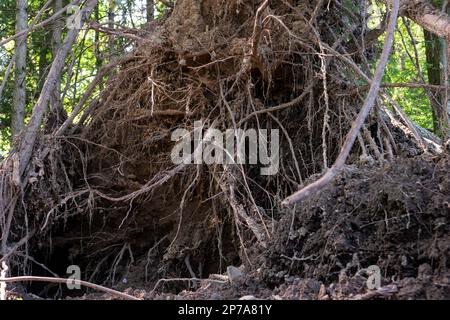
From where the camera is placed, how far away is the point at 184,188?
455 centimetres

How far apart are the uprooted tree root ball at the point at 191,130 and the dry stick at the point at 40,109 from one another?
7 centimetres

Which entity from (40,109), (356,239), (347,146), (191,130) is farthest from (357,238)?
(40,109)

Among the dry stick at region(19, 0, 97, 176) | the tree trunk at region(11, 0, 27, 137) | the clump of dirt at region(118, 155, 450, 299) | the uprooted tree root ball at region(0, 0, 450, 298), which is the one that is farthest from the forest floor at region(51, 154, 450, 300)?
the tree trunk at region(11, 0, 27, 137)

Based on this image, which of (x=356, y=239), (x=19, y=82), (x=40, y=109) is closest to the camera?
(x=356, y=239)

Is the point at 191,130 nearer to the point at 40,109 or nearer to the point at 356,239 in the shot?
the point at 40,109

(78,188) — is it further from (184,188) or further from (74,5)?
(74,5)

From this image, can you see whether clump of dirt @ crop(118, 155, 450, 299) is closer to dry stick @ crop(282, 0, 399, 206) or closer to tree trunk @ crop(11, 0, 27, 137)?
dry stick @ crop(282, 0, 399, 206)

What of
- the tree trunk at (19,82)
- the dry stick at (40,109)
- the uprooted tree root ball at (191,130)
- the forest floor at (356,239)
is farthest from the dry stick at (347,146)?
the tree trunk at (19,82)

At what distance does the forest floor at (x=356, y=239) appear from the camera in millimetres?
2602

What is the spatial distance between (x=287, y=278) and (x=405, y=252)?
521 mm

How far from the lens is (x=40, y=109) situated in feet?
14.3

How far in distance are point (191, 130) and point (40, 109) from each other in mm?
1022

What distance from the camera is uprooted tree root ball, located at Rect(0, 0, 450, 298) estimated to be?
4.17m
